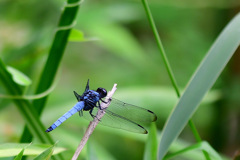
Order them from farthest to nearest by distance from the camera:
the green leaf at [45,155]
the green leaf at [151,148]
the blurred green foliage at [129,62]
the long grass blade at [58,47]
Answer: the blurred green foliage at [129,62] → the long grass blade at [58,47] → the green leaf at [151,148] → the green leaf at [45,155]

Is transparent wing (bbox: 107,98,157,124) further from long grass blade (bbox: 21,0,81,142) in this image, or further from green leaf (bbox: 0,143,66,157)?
green leaf (bbox: 0,143,66,157)

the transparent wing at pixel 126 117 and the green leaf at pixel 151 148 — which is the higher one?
the green leaf at pixel 151 148

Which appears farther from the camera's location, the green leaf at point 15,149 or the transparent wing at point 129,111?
the transparent wing at point 129,111

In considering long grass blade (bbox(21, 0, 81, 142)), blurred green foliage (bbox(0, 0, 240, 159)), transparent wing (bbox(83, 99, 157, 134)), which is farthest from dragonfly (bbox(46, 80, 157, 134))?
blurred green foliage (bbox(0, 0, 240, 159))

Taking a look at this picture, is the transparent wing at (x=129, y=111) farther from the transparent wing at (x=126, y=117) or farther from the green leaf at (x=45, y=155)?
the green leaf at (x=45, y=155)

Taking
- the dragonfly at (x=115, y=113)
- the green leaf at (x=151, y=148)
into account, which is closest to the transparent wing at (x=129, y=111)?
the dragonfly at (x=115, y=113)

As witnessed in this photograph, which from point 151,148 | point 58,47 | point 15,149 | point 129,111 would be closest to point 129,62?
point 129,111

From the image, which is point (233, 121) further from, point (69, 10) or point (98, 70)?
point (69, 10)
